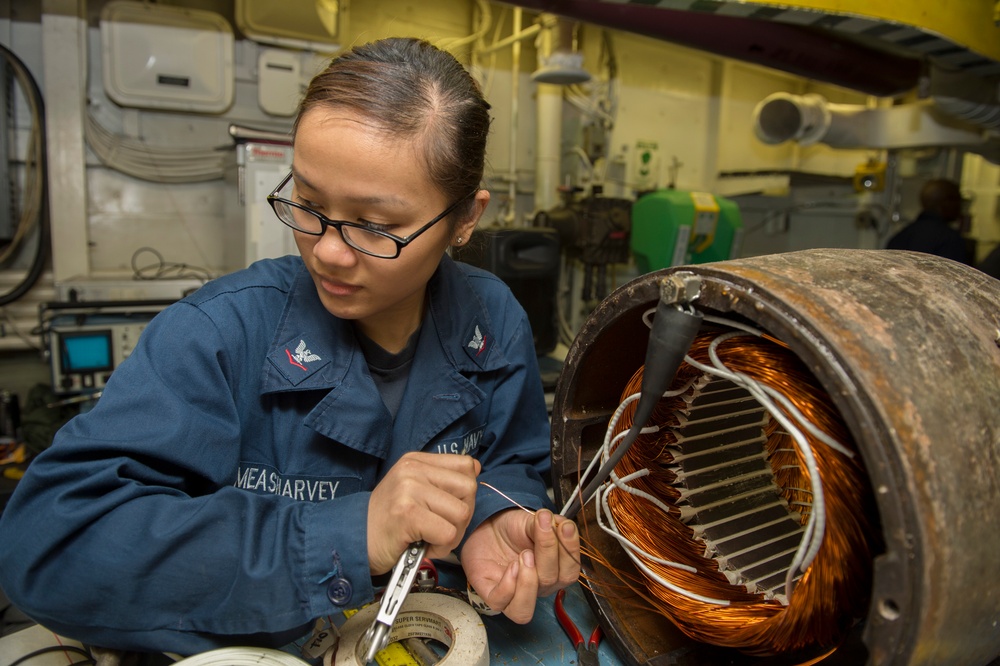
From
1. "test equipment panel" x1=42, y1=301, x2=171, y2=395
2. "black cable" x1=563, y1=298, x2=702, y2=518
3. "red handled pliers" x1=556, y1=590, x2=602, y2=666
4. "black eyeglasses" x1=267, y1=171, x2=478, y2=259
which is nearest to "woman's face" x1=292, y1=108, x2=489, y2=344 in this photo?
"black eyeglasses" x1=267, y1=171, x2=478, y2=259

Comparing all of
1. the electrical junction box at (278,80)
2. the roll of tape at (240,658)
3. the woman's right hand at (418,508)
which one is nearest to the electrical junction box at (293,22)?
the electrical junction box at (278,80)

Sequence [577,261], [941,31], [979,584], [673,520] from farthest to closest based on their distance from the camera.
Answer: [577,261] → [941,31] → [673,520] → [979,584]

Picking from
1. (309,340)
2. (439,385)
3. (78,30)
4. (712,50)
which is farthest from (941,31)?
(78,30)

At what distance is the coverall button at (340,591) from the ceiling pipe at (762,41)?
1639 mm

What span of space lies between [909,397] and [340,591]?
0.60 m

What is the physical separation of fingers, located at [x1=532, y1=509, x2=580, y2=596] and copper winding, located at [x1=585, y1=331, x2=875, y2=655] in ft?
0.24

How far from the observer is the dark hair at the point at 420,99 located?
0.80 metres

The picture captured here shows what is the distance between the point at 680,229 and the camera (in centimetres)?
290

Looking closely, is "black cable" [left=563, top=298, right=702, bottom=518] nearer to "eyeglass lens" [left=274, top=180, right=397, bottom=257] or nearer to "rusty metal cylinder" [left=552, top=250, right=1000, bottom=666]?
"rusty metal cylinder" [left=552, top=250, right=1000, bottom=666]

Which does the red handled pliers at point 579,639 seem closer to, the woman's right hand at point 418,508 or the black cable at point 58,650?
the woman's right hand at point 418,508

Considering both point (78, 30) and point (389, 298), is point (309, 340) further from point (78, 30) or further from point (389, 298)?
point (78, 30)

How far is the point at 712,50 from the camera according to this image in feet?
7.11

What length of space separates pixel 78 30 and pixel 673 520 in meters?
3.02

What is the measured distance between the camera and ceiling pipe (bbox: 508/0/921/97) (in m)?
1.89
